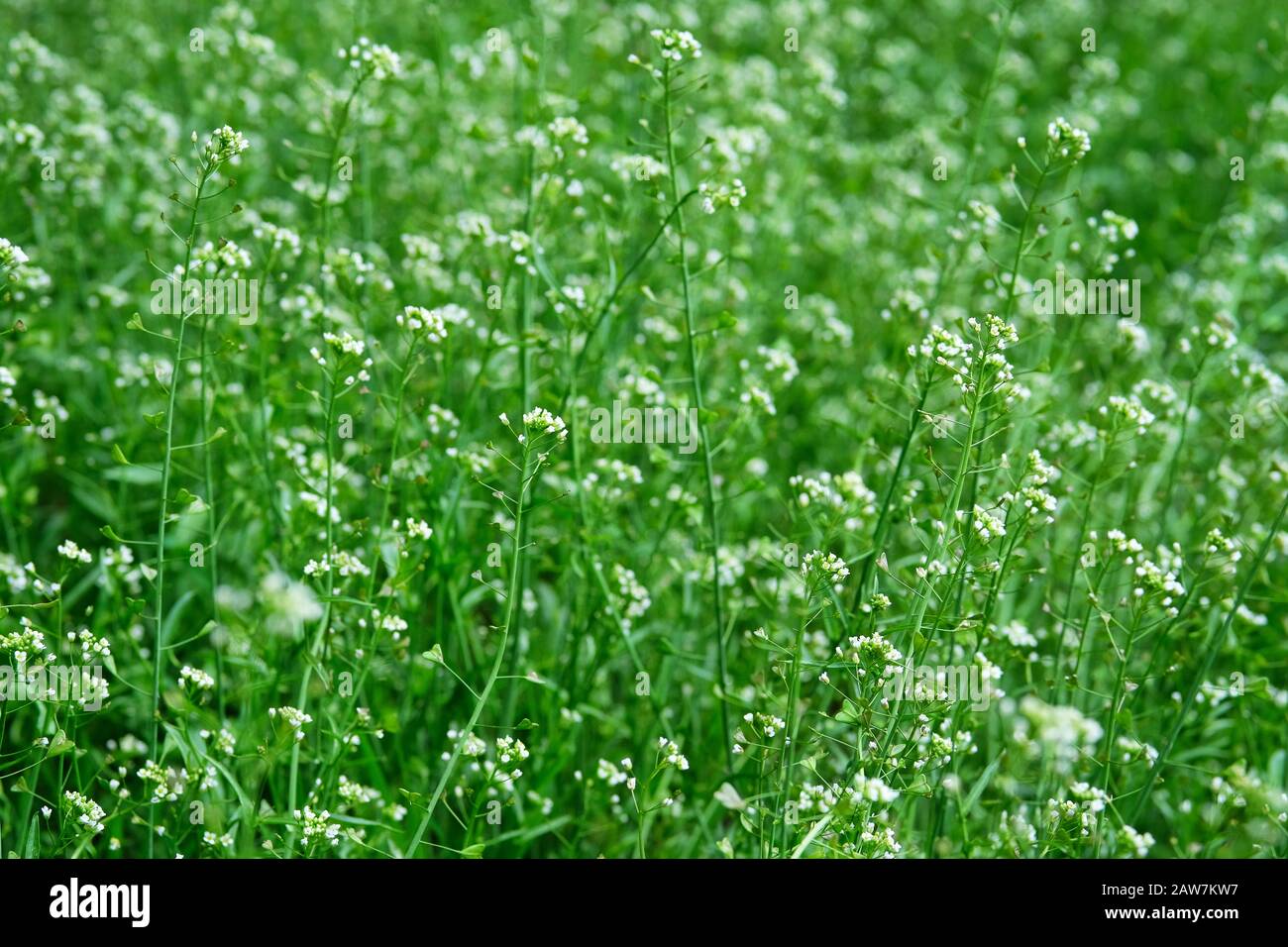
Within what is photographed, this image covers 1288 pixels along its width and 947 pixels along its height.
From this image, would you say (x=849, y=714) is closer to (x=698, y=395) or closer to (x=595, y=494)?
(x=698, y=395)

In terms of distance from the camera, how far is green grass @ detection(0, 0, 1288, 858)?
3.31 m

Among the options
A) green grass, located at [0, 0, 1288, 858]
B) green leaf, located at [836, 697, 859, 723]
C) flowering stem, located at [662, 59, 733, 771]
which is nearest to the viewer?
green leaf, located at [836, 697, 859, 723]

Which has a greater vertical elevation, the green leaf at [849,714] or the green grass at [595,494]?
the green grass at [595,494]

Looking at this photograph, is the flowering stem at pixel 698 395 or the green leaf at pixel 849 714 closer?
the green leaf at pixel 849 714

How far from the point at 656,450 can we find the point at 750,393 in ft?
1.51

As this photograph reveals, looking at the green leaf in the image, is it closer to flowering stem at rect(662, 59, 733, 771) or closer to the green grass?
the green grass

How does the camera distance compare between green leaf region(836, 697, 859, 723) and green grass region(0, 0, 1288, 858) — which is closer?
green leaf region(836, 697, 859, 723)

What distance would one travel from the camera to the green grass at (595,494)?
3.31 m

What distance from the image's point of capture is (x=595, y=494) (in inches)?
166

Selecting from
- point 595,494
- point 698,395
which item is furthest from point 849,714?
point 595,494

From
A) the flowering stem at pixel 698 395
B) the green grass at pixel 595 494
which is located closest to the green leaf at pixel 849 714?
the green grass at pixel 595 494

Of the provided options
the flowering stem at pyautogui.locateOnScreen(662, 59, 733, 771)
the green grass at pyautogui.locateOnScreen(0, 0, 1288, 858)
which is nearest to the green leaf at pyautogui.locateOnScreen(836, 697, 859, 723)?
the green grass at pyautogui.locateOnScreen(0, 0, 1288, 858)

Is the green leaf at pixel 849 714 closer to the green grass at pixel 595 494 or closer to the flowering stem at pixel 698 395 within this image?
the green grass at pixel 595 494
